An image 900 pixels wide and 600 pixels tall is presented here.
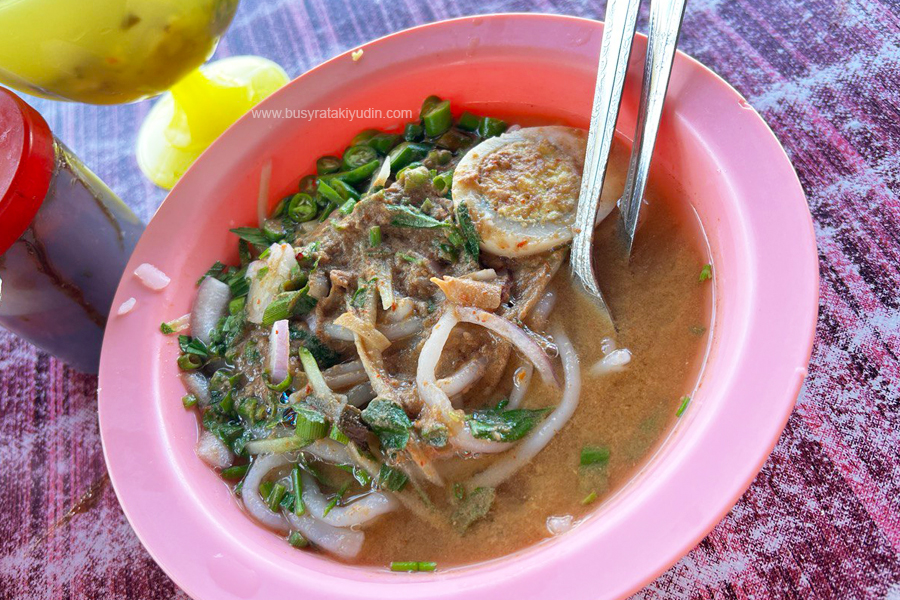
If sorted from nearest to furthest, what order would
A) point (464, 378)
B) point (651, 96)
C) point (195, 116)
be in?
1. point (651, 96)
2. point (464, 378)
3. point (195, 116)

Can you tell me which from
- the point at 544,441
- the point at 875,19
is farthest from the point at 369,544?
the point at 875,19

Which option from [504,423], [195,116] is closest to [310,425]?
[504,423]

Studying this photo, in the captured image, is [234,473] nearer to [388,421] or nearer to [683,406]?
[388,421]

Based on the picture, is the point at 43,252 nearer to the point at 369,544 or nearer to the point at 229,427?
the point at 229,427

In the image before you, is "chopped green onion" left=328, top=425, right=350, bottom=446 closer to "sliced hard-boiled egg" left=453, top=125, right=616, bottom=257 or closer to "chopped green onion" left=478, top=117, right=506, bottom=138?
"sliced hard-boiled egg" left=453, top=125, right=616, bottom=257

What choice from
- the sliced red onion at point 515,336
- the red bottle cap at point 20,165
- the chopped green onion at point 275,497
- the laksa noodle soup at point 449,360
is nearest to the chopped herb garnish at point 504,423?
the laksa noodle soup at point 449,360

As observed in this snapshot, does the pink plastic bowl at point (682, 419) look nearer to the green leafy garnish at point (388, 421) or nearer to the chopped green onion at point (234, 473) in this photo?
the chopped green onion at point (234, 473)

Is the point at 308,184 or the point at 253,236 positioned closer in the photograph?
the point at 253,236
